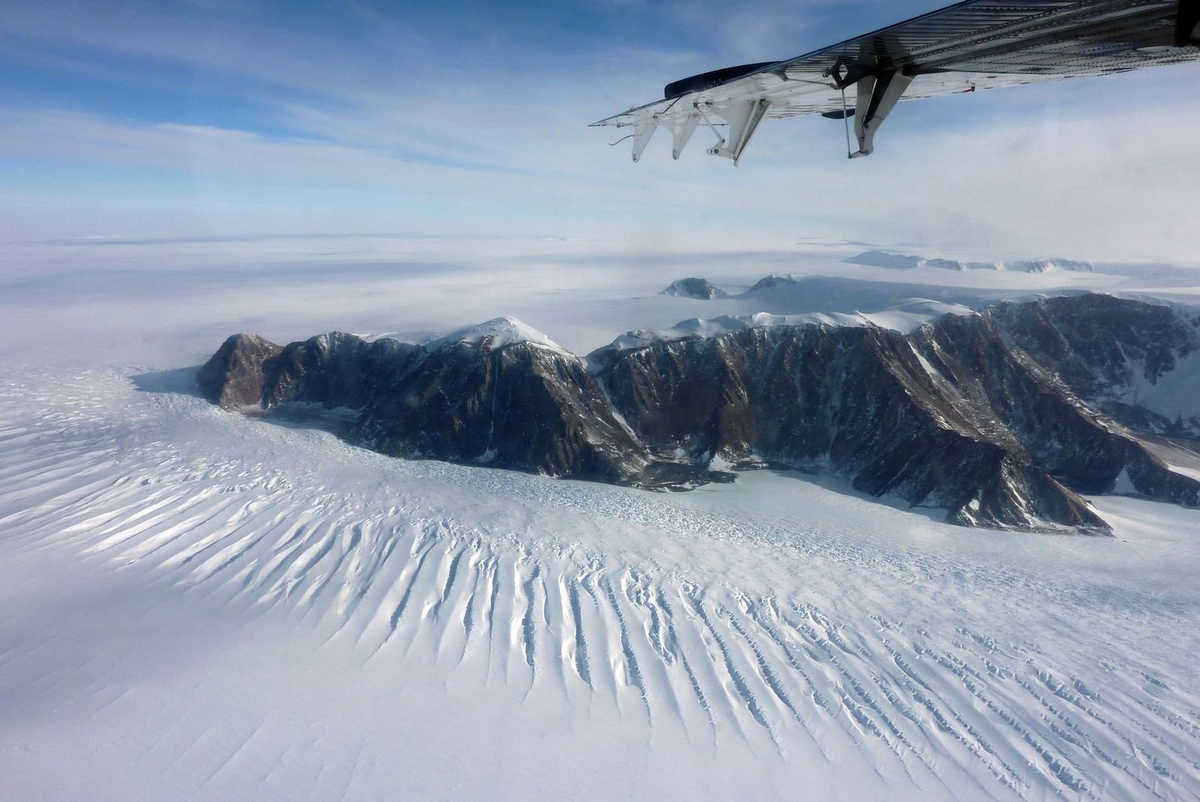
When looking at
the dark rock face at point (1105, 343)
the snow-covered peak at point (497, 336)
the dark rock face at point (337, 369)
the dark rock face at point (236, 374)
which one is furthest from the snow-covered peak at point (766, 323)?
the dark rock face at point (236, 374)

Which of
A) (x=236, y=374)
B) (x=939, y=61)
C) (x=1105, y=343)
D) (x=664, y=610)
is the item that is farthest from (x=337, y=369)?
(x=1105, y=343)

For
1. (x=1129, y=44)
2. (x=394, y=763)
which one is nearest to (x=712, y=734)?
(x=394, y=763)

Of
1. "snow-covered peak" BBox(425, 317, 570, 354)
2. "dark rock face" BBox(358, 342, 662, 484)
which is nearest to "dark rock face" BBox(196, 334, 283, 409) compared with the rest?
"dark rock face" BBox(358, 342, 662, 484)

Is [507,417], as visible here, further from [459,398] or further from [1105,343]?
[1105,343]

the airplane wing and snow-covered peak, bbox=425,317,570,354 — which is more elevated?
the airplane wing

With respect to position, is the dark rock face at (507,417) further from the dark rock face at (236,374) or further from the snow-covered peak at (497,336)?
the dark rock face at (236,374)

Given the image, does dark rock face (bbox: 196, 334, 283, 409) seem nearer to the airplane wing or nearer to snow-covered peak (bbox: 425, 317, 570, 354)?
snow-covered peak (bbox: 425, 317, 570, 354)
